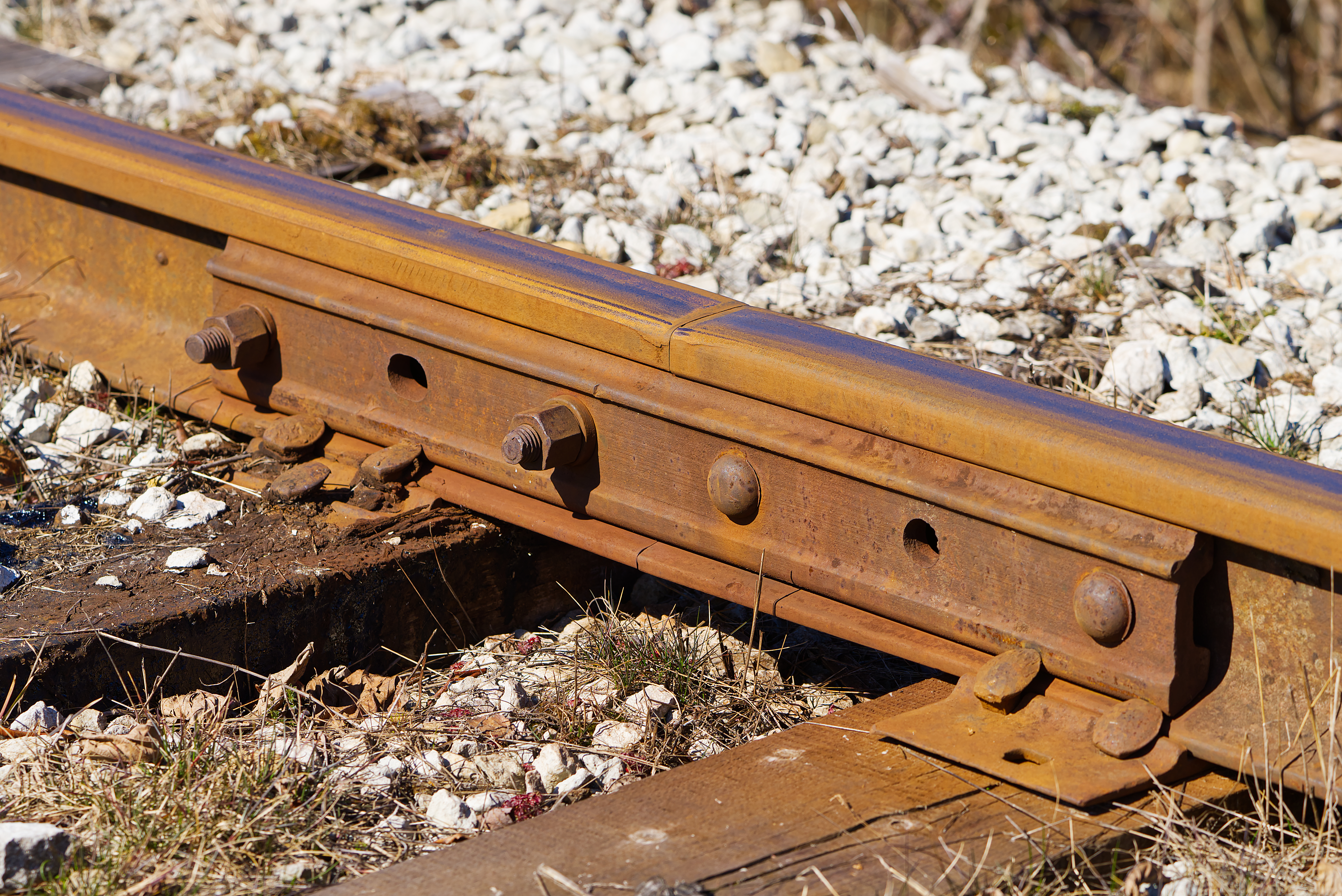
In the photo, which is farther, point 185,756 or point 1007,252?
point 1007,252

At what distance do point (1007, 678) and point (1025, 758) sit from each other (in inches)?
4.8

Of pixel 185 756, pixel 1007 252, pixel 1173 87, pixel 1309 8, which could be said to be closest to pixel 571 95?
pixel 1007 252

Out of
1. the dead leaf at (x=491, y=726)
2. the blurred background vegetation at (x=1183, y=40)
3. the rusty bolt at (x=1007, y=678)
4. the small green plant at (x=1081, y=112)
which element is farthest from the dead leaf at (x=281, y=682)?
the blurred background vegetation at (x=1183, y=40)

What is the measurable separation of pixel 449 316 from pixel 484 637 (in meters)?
0.66

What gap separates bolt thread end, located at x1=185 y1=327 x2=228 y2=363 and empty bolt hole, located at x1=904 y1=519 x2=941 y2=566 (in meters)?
1.54

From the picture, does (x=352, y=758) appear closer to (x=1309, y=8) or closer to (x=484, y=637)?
(x=484, y=637)

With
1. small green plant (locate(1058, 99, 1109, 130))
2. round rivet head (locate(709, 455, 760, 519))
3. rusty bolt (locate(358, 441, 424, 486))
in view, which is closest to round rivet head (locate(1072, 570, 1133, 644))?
round rivet head (locate(709, 455, 760, 519))

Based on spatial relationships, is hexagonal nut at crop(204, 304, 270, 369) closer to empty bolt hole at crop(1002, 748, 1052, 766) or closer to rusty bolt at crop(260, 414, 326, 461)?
rusty bolt at crop(260, 414, 326, 461)

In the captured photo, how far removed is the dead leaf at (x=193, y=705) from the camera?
2404mm

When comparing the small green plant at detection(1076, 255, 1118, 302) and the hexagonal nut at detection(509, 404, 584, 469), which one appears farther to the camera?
the small green plant at detection(1076, 255, 1118, 302)

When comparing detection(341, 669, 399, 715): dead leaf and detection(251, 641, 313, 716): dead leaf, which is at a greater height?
detection(251, 641, 313, 716): dead leaf

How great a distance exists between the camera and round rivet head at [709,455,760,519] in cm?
240

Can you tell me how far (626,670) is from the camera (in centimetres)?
257

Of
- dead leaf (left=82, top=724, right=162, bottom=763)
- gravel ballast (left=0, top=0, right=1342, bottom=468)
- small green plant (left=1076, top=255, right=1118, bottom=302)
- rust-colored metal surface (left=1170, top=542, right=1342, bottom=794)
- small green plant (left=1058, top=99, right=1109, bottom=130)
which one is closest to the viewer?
rust-colored metal surface (left=1170, top=542, right=1342, bottom=794)
